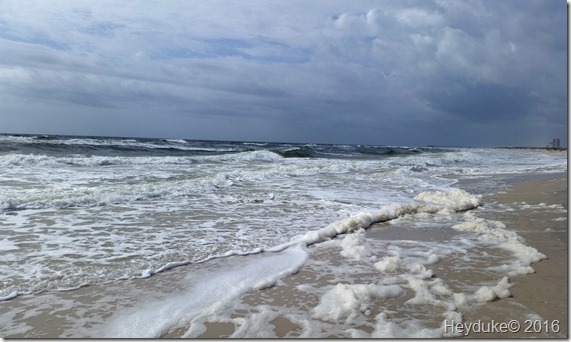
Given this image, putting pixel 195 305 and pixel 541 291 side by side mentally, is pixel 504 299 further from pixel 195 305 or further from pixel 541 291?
pixel 195 305

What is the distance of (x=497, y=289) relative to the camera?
361 centimetres

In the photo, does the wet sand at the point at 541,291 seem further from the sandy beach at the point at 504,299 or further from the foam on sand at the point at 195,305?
the foam on sand at the point at 195,305

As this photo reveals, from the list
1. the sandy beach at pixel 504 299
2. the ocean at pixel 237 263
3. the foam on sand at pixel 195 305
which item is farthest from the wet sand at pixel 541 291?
the foam on sand at pixel 195 305

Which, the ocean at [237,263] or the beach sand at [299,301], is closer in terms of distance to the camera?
the beach sand at [299,301]

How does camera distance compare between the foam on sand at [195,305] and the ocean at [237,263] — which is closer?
the foam on sand at [195,305]

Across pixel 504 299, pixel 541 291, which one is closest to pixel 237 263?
pixel 504 299

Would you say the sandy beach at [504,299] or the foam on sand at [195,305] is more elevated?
the sandy beach at [504,299]

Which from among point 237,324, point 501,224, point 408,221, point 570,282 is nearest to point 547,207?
point 501,224

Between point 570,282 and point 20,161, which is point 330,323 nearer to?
point 570,282

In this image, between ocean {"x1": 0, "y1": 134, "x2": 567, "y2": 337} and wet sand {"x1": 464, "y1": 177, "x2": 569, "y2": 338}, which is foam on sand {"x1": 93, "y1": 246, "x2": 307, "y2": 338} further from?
wet sand {"x1": 464, "y1": 177, "x2": 569, "y2": 338}

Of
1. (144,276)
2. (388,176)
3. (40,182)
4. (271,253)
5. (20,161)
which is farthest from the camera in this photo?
(20,161)

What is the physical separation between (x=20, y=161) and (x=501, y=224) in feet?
57.8

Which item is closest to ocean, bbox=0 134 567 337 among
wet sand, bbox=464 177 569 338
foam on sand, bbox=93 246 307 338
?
foam on sand, bbox=93 246 307 338

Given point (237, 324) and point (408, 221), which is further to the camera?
point (408, 221)
